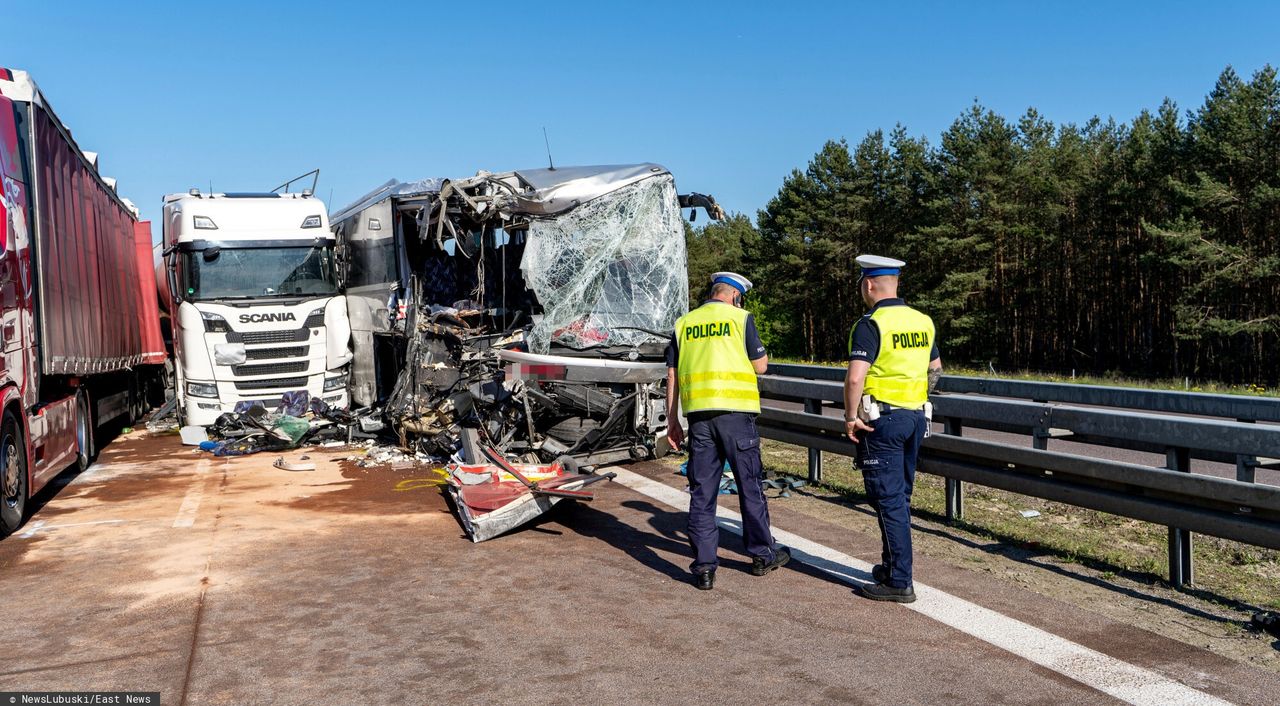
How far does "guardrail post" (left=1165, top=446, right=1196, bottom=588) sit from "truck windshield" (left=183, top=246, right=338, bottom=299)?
11907 millimetres

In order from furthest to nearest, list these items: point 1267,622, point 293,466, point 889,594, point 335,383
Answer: point 335,383
point 293,466
point 889,594
point 1267,622

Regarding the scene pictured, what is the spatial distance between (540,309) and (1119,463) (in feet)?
21.0

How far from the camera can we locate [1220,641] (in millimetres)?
4551

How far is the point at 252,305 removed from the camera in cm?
1405

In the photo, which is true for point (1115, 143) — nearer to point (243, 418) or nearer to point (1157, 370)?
point (1157, 370)

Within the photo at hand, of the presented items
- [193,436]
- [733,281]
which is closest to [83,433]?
[193,436]

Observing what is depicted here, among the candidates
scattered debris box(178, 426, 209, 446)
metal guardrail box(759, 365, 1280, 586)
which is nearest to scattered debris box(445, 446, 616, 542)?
metal guardrail box(759, 365, 1280, 586)

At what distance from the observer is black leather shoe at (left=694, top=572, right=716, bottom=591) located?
5645 mm

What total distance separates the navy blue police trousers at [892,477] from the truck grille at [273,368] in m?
10.5

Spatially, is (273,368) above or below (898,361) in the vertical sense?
below

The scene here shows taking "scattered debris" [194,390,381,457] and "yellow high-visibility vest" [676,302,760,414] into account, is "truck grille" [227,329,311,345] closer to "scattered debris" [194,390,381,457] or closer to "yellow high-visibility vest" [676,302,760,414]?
"scattered debris" [194,390,381,457]

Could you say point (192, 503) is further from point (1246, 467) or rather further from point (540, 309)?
point (1246, 467)

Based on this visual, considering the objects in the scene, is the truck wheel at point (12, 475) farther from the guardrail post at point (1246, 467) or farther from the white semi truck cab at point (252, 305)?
the guardrail post at point (1246, 467)

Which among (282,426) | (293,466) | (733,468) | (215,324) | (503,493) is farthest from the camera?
(215,324)
